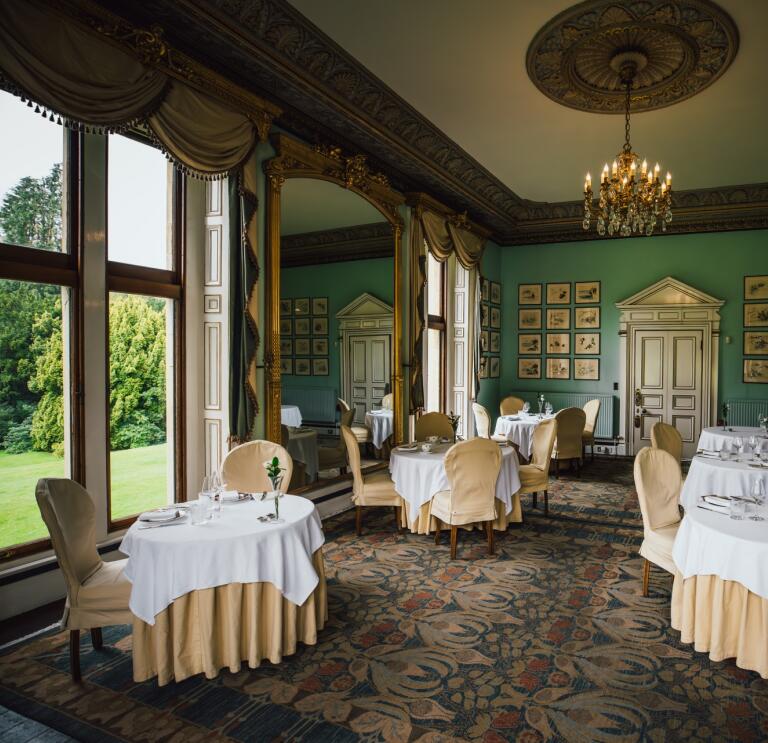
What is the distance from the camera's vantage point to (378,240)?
6.80m

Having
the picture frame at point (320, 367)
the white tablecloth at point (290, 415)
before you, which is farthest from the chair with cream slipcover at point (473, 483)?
the picture frame at point (320, 367)

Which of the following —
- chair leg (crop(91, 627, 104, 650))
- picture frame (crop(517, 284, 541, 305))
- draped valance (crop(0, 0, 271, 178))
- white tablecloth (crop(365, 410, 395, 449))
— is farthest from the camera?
picture frame (crop(517, 284, 541, 305))

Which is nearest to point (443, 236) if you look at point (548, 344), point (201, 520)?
point (548, 344)

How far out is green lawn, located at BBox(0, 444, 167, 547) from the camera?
3662mm

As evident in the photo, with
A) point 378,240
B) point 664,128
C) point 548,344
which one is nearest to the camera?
point 664,128

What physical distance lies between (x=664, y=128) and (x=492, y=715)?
600 centimetres

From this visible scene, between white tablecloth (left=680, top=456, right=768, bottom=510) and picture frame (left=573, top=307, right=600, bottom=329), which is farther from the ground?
picture frame (left=573, top=307, right=600, bottom=329)

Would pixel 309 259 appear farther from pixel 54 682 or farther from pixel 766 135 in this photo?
pixel 766 135

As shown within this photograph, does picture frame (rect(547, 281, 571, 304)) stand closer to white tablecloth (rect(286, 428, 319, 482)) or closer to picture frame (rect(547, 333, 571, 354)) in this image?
picture frame (rect(547, 333, 571, 354))

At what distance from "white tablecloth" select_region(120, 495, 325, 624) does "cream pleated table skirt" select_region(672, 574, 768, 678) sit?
2.03 m

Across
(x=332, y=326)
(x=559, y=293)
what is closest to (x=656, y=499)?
(x=332, y=326)

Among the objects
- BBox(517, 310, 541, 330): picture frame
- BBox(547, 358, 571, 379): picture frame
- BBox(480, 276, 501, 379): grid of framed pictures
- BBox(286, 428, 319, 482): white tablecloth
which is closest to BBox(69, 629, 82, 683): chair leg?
BBox(286, 428, 319, 482): white tablecloth

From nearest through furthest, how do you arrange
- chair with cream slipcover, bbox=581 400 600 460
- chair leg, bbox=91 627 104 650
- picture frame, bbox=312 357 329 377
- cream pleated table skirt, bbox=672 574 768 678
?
cream pleated table skirt, bbox=672 574 768 678 < chair leg, bbox=91 627 104 650 < picture frame, bbox=312 357 329 377 < chair with cream slipcover, bbox=581 400 600 460

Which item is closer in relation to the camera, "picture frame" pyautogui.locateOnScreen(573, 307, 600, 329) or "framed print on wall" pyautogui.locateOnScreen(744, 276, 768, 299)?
"framed print on wall" pyautogui.locateOnScreen(744, 276, 768, 299)
